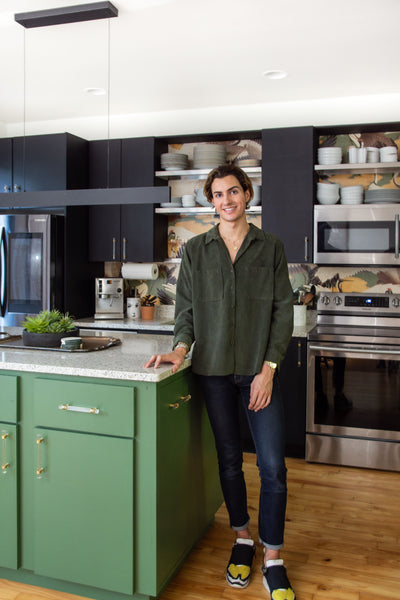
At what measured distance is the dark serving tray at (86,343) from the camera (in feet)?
7.97

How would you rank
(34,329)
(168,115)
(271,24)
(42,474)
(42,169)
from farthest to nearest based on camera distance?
(168,115), (42,169), (271,24), (34,329), (42,474)

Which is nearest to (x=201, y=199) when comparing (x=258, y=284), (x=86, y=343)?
(x=86, y=343)

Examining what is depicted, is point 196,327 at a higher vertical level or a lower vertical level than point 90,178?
lower

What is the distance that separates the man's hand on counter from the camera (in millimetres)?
2055

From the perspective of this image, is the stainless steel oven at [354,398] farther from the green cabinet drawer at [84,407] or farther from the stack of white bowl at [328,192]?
the green cabinet drawer at [84,407]

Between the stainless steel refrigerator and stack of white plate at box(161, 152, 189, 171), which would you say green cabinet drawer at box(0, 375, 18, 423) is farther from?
stack of white plate at box(161, 152, 189, 171)

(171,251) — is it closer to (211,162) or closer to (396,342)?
(211,162)

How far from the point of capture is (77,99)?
172 inches

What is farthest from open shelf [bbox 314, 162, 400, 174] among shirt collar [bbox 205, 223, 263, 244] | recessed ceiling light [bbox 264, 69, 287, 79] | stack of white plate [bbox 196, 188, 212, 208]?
shirt collar [bbox 205, 223, 263, 244]

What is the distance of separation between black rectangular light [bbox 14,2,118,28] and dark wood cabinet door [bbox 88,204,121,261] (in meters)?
1.76

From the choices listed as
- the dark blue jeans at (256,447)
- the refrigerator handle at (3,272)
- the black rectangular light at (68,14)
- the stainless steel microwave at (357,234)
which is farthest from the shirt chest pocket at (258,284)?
the refrigerator handle at (3,272)

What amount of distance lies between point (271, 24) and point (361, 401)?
232cm

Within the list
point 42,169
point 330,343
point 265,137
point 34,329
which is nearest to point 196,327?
point 34,329

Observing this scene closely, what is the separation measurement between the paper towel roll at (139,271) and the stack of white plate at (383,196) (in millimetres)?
1764
